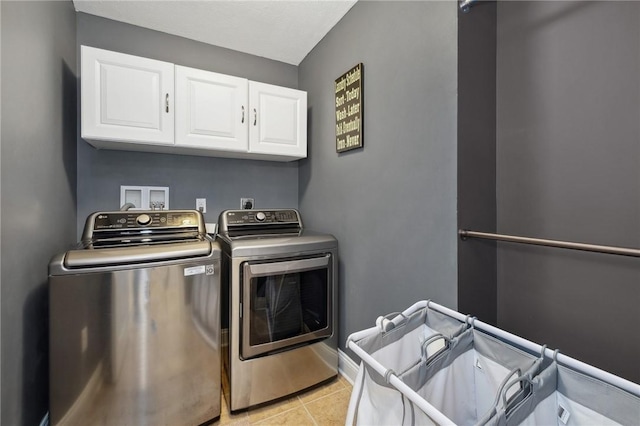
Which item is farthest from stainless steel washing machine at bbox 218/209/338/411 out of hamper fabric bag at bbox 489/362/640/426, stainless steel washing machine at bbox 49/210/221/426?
hamper fabric bag at bbox 489/362/640/426

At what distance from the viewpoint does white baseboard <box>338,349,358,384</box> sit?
69.7 inches

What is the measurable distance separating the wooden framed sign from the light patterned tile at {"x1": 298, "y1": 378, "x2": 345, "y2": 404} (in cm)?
154

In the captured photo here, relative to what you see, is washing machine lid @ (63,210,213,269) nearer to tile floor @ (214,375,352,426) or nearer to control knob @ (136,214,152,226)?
control knob @ (136,214,152,226)

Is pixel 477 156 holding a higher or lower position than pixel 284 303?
higher

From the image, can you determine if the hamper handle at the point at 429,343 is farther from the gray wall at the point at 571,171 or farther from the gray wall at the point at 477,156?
the gray wall at the point at 571,171

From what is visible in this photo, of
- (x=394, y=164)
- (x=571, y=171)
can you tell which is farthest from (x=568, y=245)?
(x=394, y=164)

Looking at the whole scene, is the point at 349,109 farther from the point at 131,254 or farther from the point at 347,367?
the point at 347,367

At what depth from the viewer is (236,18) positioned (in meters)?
1.87

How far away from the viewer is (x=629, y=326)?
35.2 inches

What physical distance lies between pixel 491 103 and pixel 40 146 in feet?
6.81

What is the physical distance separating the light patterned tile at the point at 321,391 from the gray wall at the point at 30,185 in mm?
1283

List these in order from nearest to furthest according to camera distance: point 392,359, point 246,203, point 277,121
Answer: point 392,359
point 277,121
point 246,203

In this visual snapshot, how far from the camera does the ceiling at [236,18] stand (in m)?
1.73

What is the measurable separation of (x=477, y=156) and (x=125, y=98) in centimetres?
193
